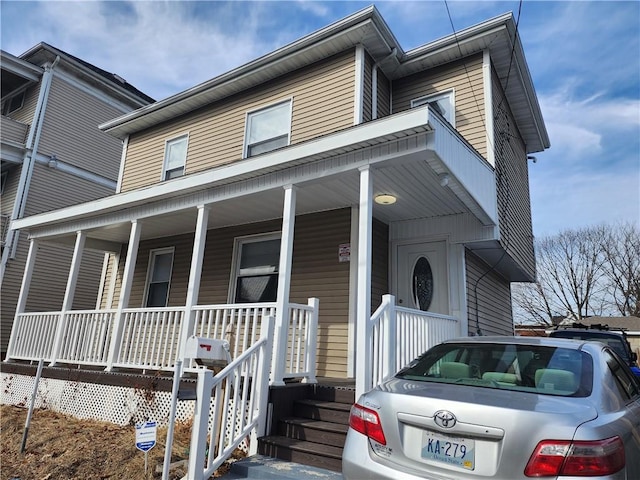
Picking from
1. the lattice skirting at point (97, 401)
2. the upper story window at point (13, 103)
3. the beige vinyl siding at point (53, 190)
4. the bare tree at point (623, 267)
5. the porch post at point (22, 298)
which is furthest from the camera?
the bare tree at point (623, 267)

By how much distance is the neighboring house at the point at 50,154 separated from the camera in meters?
12.3

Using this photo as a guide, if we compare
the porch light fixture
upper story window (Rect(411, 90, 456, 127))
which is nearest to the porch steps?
the porch light fixture

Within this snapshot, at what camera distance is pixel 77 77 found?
1425 centimetres

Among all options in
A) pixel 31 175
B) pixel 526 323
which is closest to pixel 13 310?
pixel 31 175

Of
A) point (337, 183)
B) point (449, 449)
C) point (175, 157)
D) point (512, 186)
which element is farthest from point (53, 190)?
point (449, 449)

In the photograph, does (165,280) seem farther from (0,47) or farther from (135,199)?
(0,47)

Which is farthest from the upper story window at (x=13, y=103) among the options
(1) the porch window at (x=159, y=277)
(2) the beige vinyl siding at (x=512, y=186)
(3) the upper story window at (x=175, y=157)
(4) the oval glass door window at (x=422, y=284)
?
(2) the beige vinyl siding at (x=512, y=186)

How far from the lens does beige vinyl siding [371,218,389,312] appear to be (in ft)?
22.2

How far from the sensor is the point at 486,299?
317 inches

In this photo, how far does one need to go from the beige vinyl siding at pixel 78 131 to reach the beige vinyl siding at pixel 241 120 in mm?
4462

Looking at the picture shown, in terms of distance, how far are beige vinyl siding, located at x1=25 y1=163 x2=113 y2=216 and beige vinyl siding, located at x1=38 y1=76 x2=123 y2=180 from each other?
52cm

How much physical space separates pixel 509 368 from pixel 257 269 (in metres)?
5.76

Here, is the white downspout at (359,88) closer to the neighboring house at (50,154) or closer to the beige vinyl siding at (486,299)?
the beige vinyl siding at (486,299)

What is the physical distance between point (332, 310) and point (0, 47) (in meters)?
13.8
